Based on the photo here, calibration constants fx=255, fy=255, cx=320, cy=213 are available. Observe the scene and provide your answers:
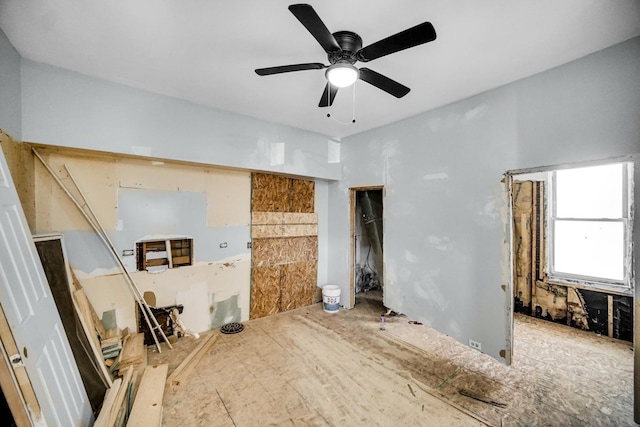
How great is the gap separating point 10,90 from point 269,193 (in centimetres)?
270

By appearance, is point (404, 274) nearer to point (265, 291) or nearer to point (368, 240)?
point (368, 240)

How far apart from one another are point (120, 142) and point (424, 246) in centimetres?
366

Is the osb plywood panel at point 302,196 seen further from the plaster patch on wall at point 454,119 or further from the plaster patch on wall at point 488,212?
the plaster patch on wall at point 488,212

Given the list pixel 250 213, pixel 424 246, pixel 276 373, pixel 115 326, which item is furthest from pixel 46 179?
pixel 424 246

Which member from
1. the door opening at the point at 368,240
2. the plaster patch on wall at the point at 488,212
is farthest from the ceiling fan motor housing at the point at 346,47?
the door opening at the point at 368,240

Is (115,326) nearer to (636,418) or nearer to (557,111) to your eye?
(636,418)

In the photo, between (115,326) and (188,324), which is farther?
(188,324)

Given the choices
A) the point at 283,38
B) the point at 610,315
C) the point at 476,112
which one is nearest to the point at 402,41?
the point at 283,38

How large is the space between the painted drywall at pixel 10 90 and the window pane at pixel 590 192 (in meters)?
5.87

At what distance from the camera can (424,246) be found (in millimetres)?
3318

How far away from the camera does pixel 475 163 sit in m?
2.83

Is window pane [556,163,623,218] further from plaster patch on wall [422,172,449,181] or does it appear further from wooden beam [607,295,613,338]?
plaster patch on wall [422,172,449,181]

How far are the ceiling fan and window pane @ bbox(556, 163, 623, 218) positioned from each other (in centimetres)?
338

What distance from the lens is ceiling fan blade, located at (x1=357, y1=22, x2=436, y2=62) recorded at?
4.53 feet
